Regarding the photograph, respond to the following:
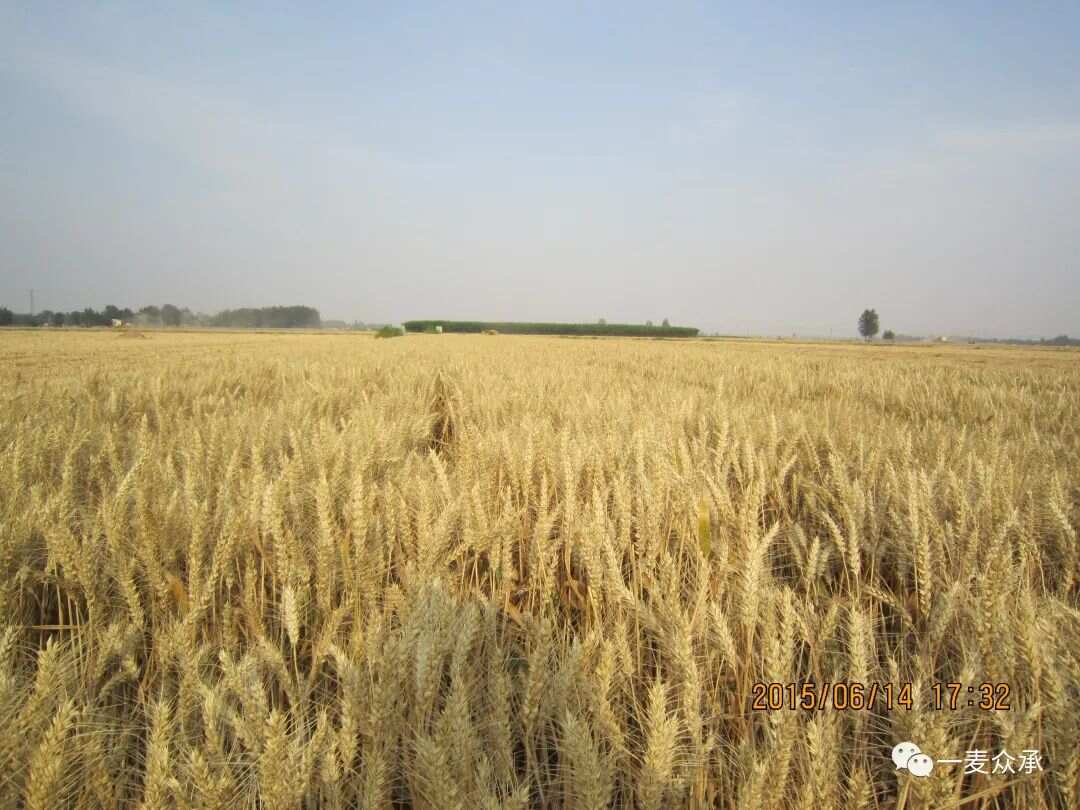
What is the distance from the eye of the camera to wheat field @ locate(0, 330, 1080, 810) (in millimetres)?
642

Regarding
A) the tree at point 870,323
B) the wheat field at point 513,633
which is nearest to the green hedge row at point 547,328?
the tree at point 870,323

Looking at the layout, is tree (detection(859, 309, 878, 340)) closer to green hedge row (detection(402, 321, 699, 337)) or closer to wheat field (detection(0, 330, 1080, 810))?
green hedge row (detection(402, 321, 699, 337))

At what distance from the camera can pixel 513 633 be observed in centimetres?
122

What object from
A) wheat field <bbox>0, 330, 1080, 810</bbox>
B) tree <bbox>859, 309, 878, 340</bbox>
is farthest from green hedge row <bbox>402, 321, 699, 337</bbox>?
wheat field <bbox>0, 330, 1080, 810</bbox>

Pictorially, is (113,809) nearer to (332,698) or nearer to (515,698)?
(332,698)

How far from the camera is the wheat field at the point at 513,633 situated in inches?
25.3

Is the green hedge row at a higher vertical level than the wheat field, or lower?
higher

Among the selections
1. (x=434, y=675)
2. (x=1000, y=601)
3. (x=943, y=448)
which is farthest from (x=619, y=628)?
(x=943, y=448)

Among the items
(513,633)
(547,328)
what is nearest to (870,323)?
(547,328)

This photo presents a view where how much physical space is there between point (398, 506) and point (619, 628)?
0.72m

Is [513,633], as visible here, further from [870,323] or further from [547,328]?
[870,323]

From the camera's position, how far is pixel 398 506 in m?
1.39

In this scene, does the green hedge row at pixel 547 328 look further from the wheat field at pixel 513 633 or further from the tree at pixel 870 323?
the wheat field at pixel 513 633

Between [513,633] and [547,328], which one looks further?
[547,328]
